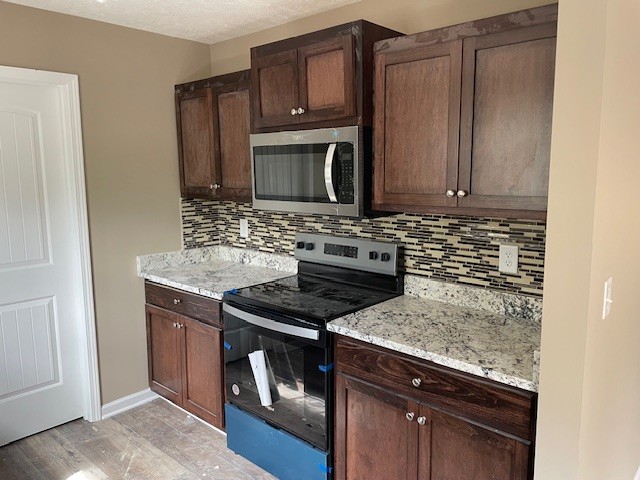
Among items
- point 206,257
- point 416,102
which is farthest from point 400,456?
point 206,257

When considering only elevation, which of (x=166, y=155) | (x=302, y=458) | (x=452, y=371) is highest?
(x=166, y=155)

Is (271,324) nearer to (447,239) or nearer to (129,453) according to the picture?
(447,239)

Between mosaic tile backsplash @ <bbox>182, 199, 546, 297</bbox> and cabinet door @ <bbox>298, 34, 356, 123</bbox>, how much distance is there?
631 millimetres

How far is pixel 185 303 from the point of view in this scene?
9.32ft

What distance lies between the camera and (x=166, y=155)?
3.24 m

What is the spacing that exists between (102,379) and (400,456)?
6.60ft

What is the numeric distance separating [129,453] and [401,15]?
2693mm

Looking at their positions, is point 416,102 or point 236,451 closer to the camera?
point 416,102

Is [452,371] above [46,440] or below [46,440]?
above

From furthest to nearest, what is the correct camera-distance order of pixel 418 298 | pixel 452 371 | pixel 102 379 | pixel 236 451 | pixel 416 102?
pixel 102 379 < pixel 236 451 < pixel 418 298 < pixel 416 102 < pixel 452 371

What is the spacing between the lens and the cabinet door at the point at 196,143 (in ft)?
9.82

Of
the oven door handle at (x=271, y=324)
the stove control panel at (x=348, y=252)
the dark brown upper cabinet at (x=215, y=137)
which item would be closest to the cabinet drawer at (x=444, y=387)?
the oven door handle at (x=271, y=324)

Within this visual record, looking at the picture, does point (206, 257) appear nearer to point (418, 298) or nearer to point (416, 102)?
point (418, 298)

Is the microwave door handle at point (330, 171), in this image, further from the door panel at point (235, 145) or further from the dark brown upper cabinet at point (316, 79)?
the door panel at point (235, 145)
